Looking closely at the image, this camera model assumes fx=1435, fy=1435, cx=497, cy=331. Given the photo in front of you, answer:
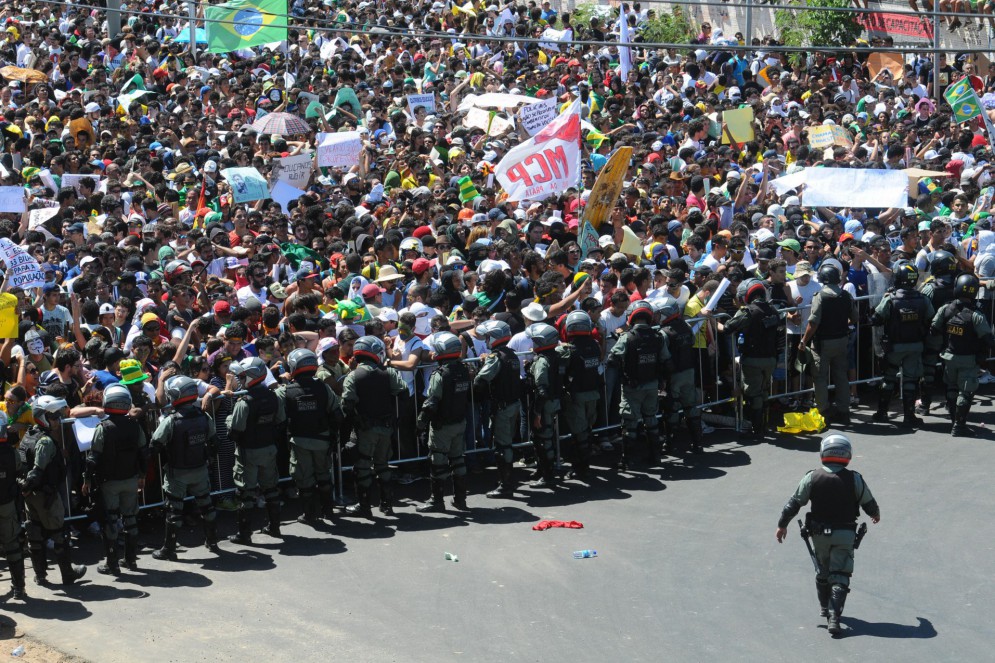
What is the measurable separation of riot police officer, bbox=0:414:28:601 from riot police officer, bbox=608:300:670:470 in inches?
224

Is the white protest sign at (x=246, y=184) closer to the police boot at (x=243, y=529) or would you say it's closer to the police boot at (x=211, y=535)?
the police boot at (x=243, y=529)

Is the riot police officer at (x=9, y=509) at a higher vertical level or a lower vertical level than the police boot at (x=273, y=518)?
higher

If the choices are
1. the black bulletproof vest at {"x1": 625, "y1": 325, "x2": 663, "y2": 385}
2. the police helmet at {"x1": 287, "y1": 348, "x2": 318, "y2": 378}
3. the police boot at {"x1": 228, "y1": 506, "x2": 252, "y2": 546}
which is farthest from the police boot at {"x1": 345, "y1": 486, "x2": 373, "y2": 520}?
the black bulletproof vest at {"x1": 625, "y1": 325, "x2": 663, "y2": 385}

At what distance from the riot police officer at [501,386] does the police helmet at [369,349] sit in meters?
0.96

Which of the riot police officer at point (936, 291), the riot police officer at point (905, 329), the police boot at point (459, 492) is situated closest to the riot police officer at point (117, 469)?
the police boot at point (459, 492)

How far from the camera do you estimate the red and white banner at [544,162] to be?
1680 centimetres

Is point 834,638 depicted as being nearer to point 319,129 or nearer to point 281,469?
point 281,469

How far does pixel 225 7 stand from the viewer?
22.8 metres

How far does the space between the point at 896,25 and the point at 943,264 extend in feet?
73.2

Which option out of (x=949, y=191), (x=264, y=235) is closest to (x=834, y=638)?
(x=264, y=235)

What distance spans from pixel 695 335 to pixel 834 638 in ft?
17.3

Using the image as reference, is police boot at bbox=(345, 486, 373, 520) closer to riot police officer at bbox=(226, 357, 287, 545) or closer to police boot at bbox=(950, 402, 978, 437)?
riot police officer at bbox=(226, 357, 287, 545)

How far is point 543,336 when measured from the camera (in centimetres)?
1322

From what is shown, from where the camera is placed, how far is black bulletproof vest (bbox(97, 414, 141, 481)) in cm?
1120
